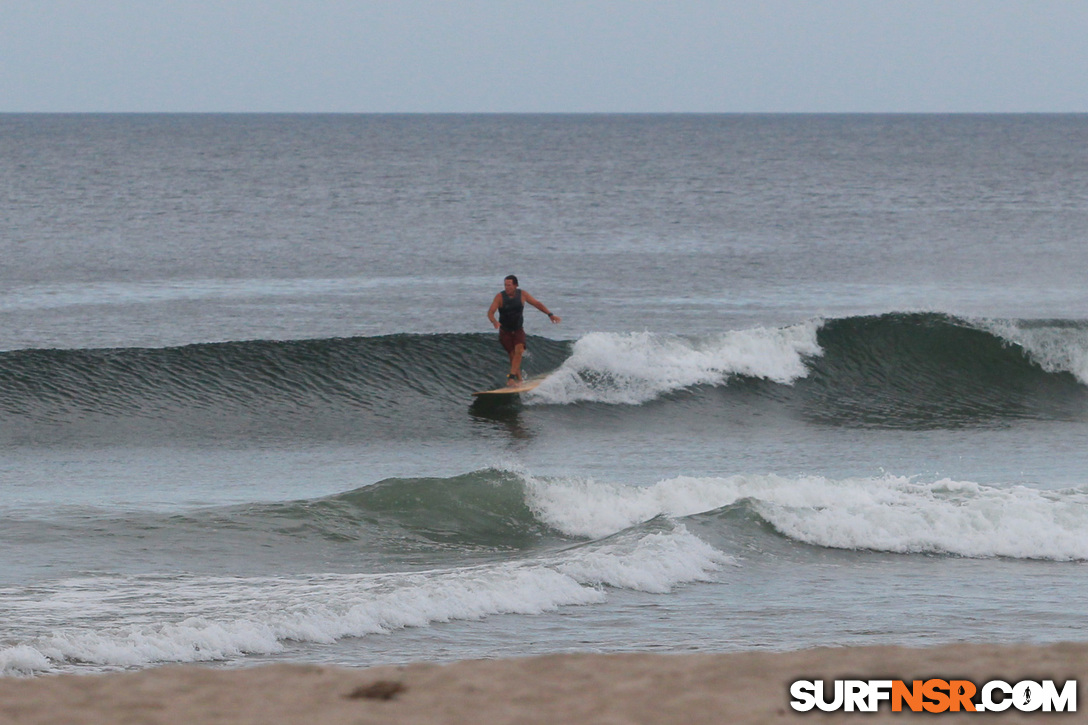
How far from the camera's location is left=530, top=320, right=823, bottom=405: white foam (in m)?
17.4

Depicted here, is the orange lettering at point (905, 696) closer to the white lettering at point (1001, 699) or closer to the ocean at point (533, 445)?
the white lettering at point (1001, 699)

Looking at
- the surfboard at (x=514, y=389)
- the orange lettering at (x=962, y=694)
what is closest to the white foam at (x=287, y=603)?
the orange lettering at (x=962, y=694)

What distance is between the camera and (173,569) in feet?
30.4

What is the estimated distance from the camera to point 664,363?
18375 millimetres

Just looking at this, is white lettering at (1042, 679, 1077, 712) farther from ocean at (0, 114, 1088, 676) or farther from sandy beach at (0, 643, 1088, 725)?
ocean at (0, 114, 1088, 676)

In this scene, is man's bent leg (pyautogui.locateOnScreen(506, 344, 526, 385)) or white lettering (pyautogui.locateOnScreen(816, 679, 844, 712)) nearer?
white lettering (pyautogui.locateOnScreen(816, 679, 844, 712))

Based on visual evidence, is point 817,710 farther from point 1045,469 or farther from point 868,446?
point 868,446

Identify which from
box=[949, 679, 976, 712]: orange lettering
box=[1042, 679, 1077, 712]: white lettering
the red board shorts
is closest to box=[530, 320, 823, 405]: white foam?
the red board shorts

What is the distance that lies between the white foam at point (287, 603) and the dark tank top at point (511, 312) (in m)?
6.10

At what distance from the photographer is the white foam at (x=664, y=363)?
1744cm

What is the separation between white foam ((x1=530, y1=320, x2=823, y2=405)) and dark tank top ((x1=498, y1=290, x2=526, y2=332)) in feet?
5.18

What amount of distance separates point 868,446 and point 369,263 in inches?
750

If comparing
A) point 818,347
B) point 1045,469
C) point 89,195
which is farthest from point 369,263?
point 89,195

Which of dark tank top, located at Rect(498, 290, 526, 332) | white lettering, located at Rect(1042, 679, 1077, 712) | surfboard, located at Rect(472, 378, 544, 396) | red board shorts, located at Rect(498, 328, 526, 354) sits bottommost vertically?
surfboard, located at Rect(472, 378, 544, 396)
